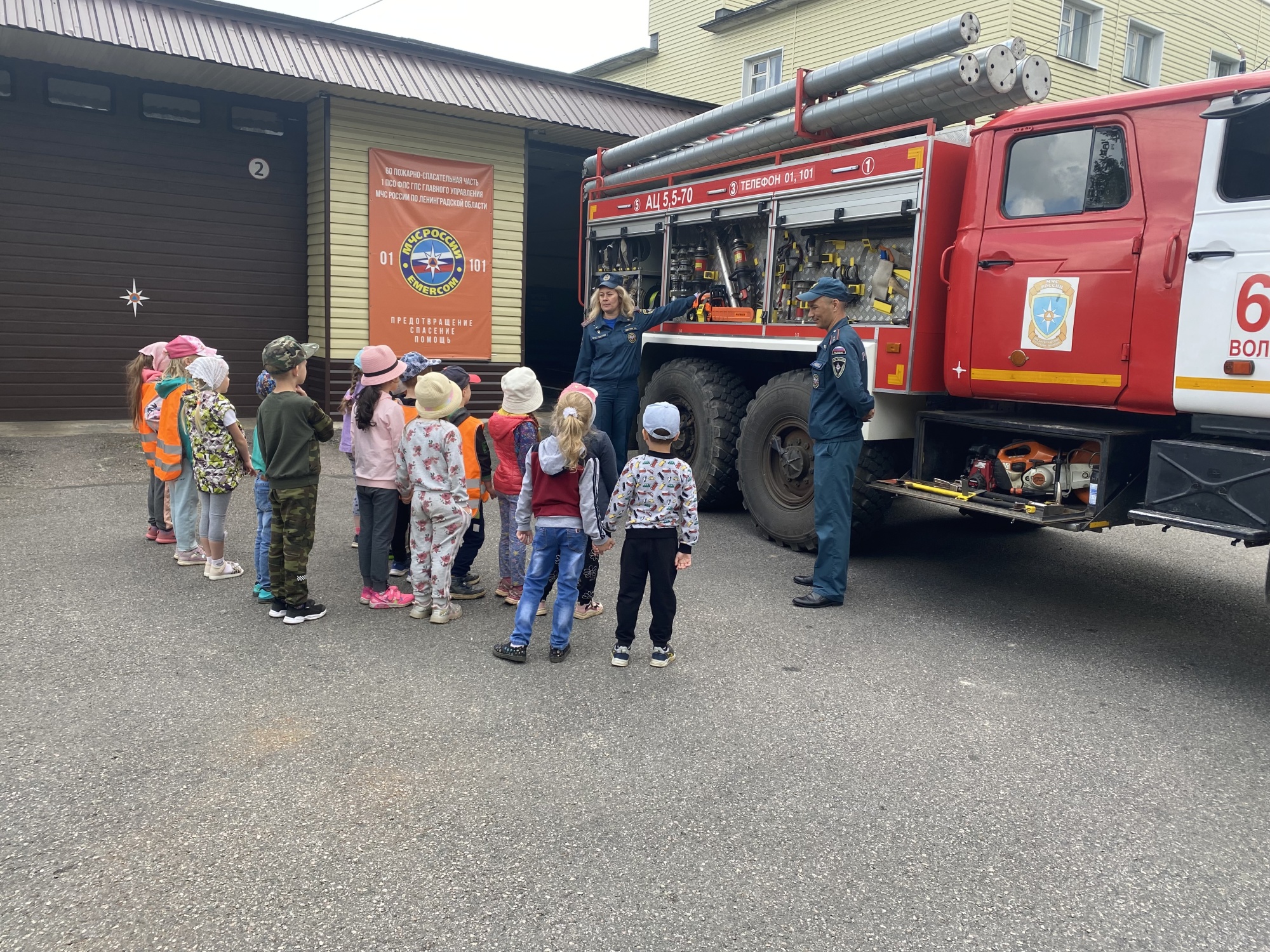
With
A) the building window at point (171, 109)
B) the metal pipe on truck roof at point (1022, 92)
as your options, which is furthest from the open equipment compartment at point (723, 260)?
the building window at point (171, 109)

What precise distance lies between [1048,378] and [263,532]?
455 centimetres

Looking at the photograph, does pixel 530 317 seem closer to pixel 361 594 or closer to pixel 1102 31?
pixel 361 594

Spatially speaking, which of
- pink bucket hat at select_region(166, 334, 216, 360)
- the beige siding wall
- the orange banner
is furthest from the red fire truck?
the beige siding wall

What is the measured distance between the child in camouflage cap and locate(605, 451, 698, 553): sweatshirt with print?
163 cm

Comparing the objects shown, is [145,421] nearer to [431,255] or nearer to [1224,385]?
[431,255]

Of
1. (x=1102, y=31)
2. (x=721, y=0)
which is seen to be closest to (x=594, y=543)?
(x=1102, y=31)

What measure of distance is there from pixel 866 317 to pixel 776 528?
1.66 metres

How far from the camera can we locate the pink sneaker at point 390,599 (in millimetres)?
5484

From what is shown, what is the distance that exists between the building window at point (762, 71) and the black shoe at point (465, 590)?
59.4 ft

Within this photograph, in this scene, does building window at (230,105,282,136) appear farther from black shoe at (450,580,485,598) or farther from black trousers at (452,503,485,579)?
black shoe at (450,580,485,598)

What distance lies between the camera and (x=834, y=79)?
667 cm

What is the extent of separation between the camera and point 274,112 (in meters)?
11.2

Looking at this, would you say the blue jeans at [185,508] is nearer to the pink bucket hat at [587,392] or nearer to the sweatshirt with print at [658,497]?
the pink bucket hat at [587,392]

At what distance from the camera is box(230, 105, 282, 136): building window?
10953 millimetres
